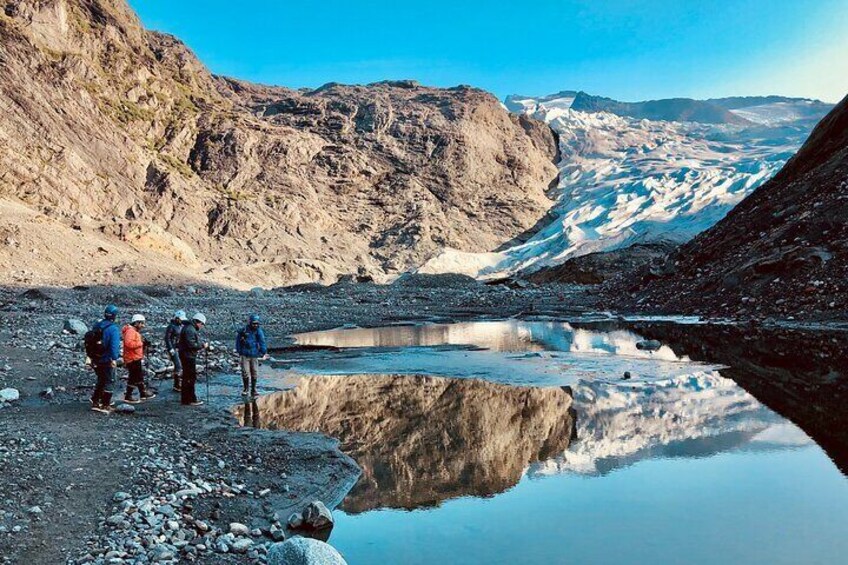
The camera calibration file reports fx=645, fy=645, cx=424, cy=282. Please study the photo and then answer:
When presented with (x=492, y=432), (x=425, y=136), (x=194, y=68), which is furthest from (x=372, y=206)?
(x=492, y=432)

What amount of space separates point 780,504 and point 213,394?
39.2ft

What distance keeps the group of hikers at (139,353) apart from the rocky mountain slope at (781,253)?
871 inches

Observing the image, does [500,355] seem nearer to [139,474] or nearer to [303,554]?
[139,474]

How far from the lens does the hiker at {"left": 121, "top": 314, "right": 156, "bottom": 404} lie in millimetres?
13266

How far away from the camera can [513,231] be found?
497 ft

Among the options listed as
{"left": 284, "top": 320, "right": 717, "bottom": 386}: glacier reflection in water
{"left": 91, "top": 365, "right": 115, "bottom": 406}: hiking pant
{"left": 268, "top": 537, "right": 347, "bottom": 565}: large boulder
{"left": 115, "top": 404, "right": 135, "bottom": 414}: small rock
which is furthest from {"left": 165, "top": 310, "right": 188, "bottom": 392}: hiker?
{"left": 268, "top": 537, "right": 347, "bottom": 565}: large boulder

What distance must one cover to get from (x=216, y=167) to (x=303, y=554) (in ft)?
378

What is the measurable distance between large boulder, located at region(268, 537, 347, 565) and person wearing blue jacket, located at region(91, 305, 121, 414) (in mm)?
7579

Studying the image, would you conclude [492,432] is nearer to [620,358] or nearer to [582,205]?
[620,358]

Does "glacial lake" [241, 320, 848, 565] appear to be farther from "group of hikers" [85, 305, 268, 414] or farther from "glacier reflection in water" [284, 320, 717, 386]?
"group of hikers" [85, 305, 268, 414]

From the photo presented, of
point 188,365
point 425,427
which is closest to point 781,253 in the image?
point 425,427

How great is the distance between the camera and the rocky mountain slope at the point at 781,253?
27.0 metres

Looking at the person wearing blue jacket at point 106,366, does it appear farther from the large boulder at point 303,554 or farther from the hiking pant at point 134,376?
the large boulder at point 303,554

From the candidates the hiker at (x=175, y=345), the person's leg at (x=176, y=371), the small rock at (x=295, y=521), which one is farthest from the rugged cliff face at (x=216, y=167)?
the small rock at (x=295, y=521)
